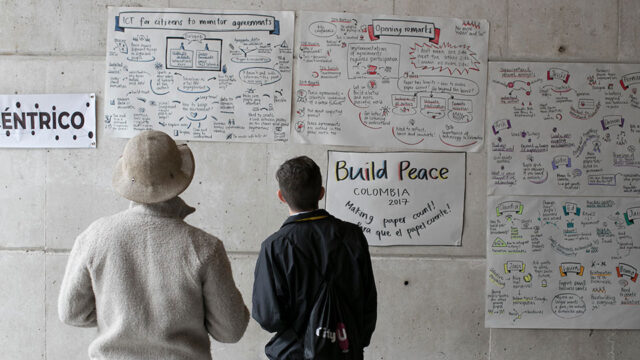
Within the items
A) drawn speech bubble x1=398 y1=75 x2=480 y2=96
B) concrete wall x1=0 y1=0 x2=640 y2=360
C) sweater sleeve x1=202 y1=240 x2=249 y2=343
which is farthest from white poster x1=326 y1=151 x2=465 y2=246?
sweater sleeve x1=202 y1=240 x2=249 y2=343

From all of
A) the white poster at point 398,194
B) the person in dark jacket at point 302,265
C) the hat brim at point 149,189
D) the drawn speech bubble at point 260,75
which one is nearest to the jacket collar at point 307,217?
the person in dark jacket at point 302,265

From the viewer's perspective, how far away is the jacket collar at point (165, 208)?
4.81ft

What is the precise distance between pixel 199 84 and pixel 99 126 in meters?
0.70

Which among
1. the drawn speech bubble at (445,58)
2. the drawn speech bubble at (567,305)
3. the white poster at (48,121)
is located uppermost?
the drawn speech bubble at (445,58)

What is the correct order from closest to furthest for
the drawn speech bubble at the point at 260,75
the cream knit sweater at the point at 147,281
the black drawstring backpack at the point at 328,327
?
1. the cream knit sweater at the point at 147,281
2. the black drawstring backpack at the point at 328,327
3. the drawn speech bubble at the point at 260,75

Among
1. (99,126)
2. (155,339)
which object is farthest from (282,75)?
(155,339)

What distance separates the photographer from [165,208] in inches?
58.5

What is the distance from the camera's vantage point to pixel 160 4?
2918 millimetres

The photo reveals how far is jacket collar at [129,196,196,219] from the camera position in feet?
4.81

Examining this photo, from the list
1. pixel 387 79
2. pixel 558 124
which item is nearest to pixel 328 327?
pixel 387 79

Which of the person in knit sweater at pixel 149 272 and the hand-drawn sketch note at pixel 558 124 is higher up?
the hand-drawn sketch note at pixel 558 124

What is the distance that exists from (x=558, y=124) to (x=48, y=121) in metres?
3.27

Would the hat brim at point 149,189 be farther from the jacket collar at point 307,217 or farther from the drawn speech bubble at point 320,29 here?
the drawn speech bubble at point 320,29

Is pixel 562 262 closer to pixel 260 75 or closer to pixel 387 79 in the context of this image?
pixel 387 79
